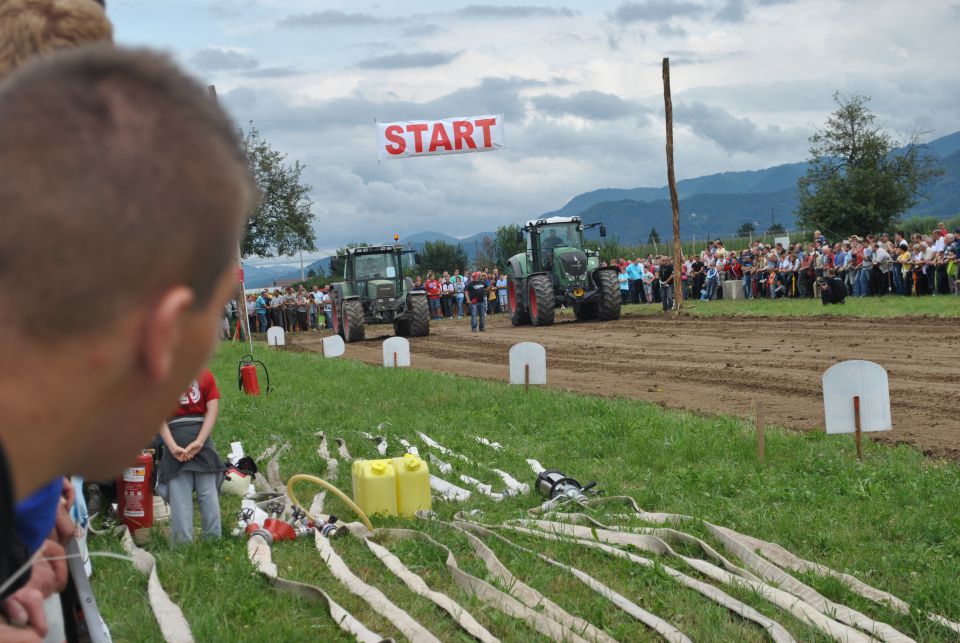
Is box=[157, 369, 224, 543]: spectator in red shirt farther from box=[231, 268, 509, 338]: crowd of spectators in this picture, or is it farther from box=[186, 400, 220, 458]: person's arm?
box=[231, 268, 509, 338]: crowd of spectators

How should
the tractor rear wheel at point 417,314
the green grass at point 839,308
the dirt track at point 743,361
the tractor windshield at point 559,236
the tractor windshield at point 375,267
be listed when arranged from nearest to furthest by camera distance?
the dirt track at point 743,361
the green grass at point 839,308
the tractor windshield at point 559,236
the tractor rear wheel at point 417,314
the tractor windshield at point 375,267

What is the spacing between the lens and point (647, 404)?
41.2ft

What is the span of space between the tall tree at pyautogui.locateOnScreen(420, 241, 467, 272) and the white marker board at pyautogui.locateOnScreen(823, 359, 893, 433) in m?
96.2

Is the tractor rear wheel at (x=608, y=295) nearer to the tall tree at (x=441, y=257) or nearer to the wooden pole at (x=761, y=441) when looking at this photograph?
the wooden pole at (x=761, y=441)

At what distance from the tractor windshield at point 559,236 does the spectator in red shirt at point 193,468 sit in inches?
865

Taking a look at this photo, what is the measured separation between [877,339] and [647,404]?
6.23 metres

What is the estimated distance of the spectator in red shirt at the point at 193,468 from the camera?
673 centimetres

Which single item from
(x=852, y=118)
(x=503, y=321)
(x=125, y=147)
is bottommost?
(x=503, y=321)

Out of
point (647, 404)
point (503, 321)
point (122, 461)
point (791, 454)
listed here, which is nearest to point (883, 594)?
point (791, 454)

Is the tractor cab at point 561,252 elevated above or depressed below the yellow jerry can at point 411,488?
above

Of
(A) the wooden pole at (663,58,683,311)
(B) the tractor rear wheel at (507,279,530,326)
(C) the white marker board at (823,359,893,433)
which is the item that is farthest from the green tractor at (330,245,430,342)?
(C) the white marker board at (823,359,893,433)

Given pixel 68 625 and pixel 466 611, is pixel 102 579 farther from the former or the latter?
pixel 68 625

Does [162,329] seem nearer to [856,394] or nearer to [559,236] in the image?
[856,394]

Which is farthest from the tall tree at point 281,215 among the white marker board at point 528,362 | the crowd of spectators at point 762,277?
the white marker board at point 528,362
